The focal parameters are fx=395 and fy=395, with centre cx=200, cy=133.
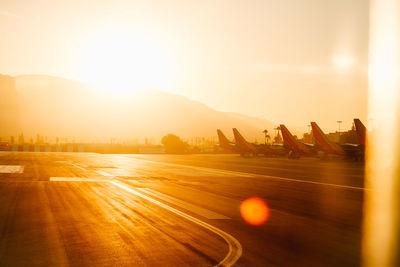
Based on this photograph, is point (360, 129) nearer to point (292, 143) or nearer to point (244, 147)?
point (292, 143)

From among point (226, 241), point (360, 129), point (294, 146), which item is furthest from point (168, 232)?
point (294, 146)

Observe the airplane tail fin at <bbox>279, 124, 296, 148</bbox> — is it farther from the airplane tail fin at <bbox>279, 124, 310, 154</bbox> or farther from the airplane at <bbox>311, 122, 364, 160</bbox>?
the airplane at <bbox>311, 122, 364, 160</bbox>

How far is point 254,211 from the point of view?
14.4 metres

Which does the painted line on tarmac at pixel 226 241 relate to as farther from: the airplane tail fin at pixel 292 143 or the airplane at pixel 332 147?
the airplane tail fin at pixel 292 143

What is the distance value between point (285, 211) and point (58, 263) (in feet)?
30.3

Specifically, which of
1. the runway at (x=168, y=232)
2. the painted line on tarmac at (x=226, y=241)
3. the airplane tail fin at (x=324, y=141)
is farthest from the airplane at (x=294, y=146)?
the painted line on tarmac at (x=226, y=241)

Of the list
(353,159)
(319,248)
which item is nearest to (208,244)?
(319,248)

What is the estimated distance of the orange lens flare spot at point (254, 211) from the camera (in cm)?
1248

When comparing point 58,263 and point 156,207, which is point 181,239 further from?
point 156,207

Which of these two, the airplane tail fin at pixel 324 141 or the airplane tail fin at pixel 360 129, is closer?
the airplane tail fin at pixel 360 129

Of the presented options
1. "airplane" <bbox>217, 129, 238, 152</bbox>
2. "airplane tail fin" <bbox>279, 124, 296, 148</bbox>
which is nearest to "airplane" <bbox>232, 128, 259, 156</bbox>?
"airplane" <bbox>217, 129, 238, 152</bbox>

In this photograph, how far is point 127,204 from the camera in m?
15.0

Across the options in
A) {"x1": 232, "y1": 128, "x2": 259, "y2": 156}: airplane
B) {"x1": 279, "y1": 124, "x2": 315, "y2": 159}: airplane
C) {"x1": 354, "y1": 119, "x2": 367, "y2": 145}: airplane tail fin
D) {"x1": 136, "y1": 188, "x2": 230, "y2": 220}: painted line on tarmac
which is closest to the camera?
{"x1": 136, "y1": 188, "x2": 230, "y2": 220}: painted line on tarmac

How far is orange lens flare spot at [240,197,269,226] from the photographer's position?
12.5 meters
